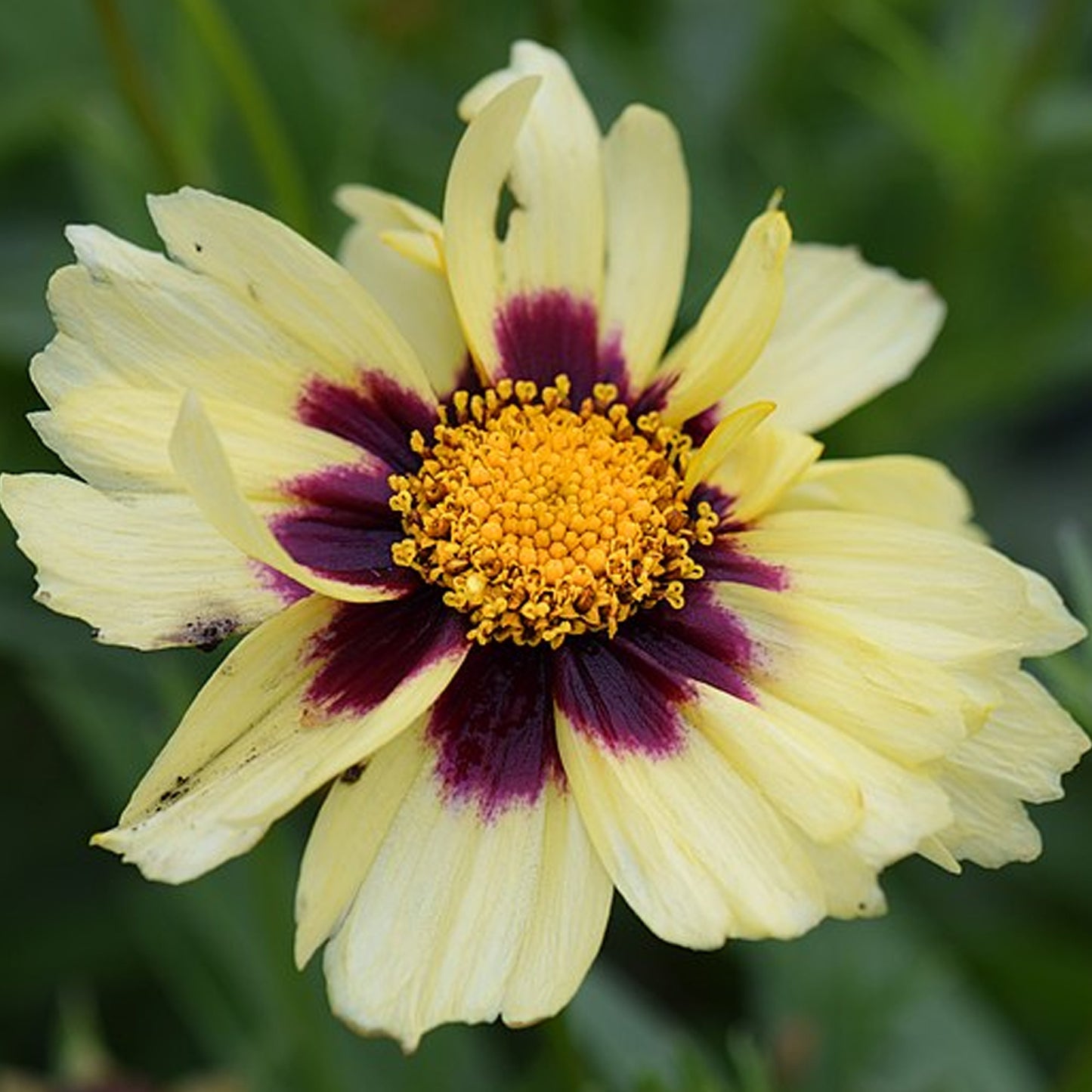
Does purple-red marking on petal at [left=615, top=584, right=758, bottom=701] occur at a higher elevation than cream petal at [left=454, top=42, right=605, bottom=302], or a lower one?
lower

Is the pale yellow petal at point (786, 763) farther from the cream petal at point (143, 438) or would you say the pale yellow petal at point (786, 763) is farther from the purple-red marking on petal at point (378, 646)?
the cream petal at point (143, 438)

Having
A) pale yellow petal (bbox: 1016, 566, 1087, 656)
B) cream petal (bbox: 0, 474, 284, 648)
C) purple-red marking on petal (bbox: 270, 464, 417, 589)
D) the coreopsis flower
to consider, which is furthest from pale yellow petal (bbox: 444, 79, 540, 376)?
pale yellow petal (bbox: 1016, 566, 1087, 656)

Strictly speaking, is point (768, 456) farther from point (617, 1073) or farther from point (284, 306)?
point (617, 1073)

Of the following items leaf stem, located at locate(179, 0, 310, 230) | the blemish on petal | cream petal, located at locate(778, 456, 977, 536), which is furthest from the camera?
leaf stem, located at locate(179, 0, 310, 230)

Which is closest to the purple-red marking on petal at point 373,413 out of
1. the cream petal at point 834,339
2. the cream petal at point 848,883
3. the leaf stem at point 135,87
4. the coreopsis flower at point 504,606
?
the coreopsis flower at point 504,606

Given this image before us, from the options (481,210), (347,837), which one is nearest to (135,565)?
(347,837)

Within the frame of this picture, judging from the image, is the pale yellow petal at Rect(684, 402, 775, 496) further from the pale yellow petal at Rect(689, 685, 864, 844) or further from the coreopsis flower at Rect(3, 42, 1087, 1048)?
the pale yellow petal at Rect(689, 685, 864, 844)
